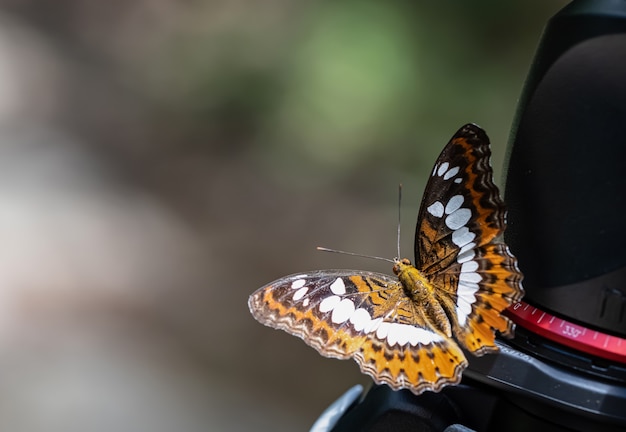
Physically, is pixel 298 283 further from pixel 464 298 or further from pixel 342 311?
pixel 464 298

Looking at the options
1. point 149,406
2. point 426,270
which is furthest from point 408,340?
point 149,406

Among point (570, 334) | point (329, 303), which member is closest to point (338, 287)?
point (329, 303)

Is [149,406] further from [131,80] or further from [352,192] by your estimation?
[131,80]

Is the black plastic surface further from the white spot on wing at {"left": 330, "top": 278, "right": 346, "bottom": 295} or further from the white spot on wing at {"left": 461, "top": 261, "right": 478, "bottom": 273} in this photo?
the white spot on wing at {"left": 330, "top": 278, "right": 346, "bottom": 295}

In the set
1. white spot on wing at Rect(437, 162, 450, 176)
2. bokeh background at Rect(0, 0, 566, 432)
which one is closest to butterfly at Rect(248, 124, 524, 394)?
white spot on wing at Rect(437, 162, 450, 176)

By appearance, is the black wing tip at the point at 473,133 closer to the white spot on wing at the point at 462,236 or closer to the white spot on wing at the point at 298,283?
the white spot on wing at the point at 462,236
